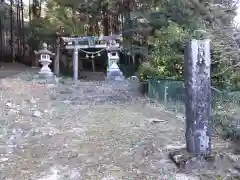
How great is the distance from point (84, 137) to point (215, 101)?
3271 mm

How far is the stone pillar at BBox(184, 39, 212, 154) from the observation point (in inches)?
178

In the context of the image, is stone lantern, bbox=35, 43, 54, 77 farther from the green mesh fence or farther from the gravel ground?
the green mesh fence

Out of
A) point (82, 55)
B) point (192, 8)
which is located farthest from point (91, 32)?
point (192, 8)

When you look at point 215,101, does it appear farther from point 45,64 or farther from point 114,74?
point 45,64

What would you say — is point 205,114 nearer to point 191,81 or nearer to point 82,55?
point 191,81

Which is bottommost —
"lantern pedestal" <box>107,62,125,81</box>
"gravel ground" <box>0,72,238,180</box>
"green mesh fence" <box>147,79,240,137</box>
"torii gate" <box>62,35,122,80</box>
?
"gravel ground" <box>0,72,238,180</box>

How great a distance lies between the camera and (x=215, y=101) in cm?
752

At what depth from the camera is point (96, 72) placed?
19547mm

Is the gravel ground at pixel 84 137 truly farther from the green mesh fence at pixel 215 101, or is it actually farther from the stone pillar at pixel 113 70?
the stone pillar at pixel 113 70

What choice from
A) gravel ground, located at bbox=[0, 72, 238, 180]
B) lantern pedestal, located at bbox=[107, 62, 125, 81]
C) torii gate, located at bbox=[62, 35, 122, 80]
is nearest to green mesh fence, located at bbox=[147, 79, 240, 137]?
gravel ground, located at bbox=[0, 72, 238, 180]

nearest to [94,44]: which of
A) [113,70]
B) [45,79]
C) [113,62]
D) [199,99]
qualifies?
[113,62]

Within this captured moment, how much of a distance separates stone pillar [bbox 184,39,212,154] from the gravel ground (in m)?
0.50

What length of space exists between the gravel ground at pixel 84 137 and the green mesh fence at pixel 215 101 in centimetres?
38

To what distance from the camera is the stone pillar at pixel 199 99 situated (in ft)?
14.9
